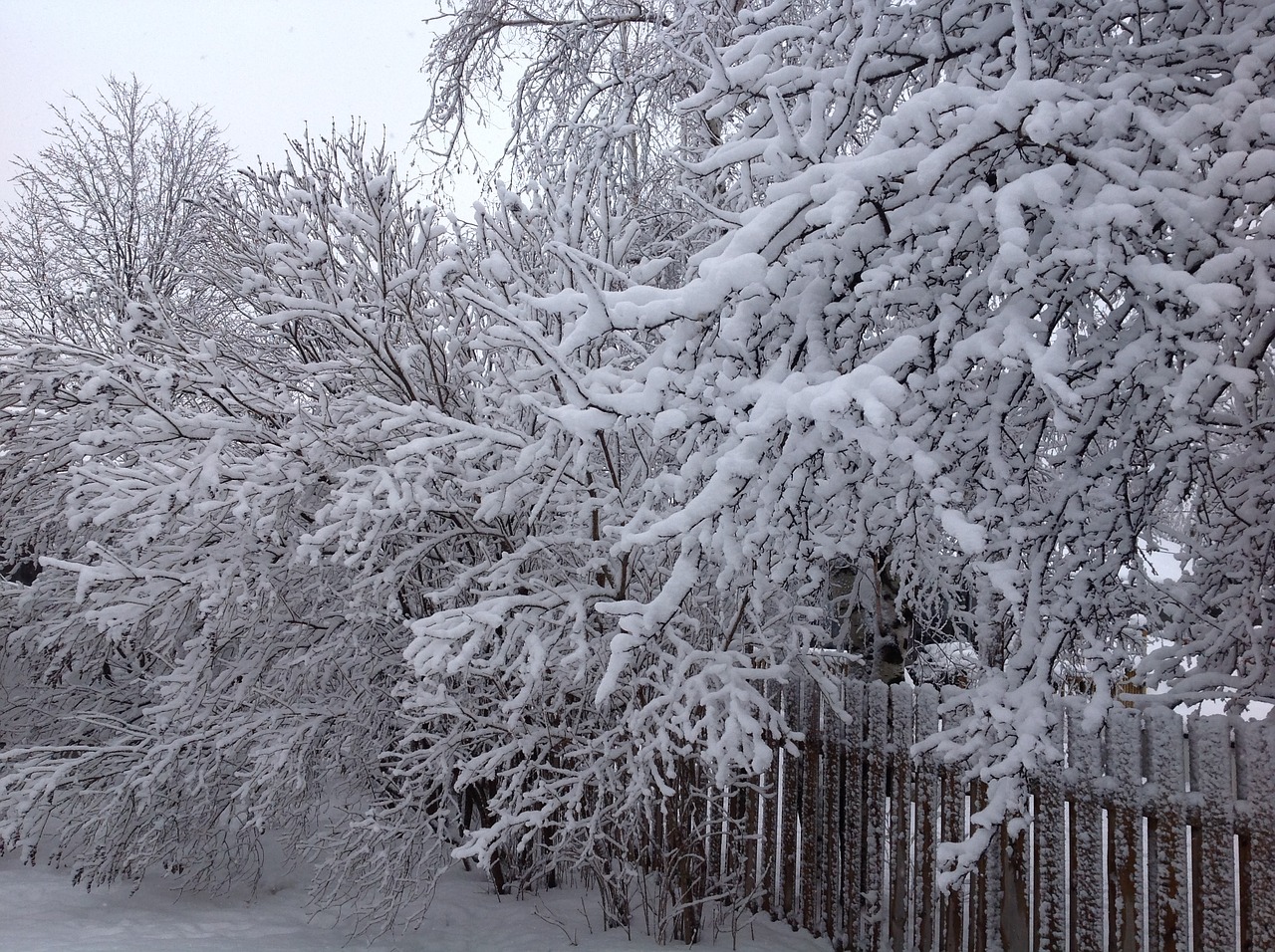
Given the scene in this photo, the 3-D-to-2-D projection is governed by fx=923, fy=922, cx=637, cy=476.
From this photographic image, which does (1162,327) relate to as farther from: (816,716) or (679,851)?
(679,851)

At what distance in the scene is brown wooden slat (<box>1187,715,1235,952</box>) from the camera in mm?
3010

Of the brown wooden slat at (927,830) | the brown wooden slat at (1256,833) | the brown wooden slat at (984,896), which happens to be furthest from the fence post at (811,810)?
the brown wooden slat at (1256,833)

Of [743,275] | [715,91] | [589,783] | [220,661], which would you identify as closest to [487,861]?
[589,783]

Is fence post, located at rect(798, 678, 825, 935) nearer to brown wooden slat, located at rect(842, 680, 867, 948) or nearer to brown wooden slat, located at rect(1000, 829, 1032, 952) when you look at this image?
brown wooden slat, located at rect(842, 680, 867, 948)

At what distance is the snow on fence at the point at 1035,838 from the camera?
3.02 meters

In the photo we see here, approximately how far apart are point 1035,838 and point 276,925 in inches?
165

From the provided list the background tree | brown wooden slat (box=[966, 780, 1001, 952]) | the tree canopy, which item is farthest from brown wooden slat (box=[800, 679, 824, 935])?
the background tree

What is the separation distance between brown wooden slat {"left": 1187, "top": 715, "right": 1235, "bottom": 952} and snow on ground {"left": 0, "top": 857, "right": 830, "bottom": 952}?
83.2 inches

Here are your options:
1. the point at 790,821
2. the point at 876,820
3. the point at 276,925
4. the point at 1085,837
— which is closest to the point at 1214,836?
the point at 1085,837

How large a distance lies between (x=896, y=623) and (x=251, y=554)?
14.5 ft

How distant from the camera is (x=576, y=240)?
4.55m

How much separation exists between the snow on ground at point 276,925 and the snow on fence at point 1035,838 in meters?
0.44

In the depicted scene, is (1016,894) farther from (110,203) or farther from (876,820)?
(110,203)

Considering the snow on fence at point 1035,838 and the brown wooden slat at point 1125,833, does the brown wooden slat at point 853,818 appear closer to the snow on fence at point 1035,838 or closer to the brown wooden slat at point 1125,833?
the snow on fence at point 1035,838
